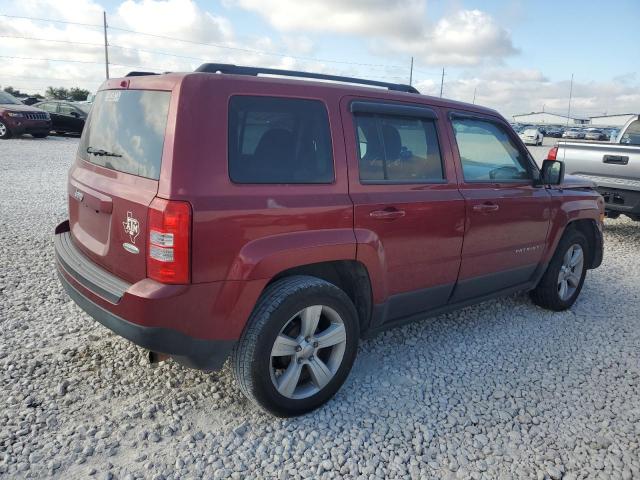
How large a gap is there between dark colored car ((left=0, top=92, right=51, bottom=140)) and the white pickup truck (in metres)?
16.7

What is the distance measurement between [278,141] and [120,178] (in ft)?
2.84

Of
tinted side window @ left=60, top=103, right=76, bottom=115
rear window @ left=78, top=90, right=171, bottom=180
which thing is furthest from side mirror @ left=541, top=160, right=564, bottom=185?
tinted side window @ left=60, top=103, right=76, bottom=115

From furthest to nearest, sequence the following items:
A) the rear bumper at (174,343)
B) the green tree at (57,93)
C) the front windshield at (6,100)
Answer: the green tree at (57,93), the front windshield at (6,100), the rear bumper at (174,343)

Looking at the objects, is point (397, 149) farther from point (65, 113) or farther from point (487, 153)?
point (65, 113)

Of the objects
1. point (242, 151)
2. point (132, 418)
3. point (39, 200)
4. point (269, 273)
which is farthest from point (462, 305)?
point (39, 200)

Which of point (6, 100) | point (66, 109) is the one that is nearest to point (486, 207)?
point (6, 100)

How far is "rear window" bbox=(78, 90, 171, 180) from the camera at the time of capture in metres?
2.58

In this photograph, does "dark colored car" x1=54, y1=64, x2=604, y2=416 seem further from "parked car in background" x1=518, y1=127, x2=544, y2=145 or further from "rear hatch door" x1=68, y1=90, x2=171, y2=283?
"parked car in background" x1=518, y1=127, x2=544, y2=145

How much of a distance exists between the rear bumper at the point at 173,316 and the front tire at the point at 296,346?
148 mm

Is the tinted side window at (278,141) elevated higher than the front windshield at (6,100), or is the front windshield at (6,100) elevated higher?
the front windshield at (6,100)

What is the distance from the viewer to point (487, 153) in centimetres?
407

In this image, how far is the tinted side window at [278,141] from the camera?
103 inches

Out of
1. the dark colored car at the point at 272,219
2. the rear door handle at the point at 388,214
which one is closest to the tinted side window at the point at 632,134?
the dark colored car at the point at 272,219

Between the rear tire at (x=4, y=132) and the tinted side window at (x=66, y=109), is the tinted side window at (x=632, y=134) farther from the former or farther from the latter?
the tinted side window at (x=66, y=109)
